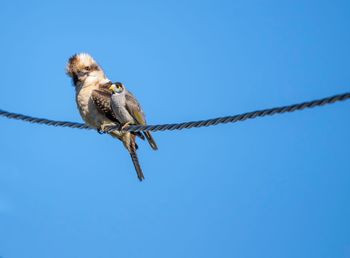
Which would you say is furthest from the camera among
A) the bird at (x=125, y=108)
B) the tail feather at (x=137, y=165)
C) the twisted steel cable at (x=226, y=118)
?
the tail feather at (x=137, y=165)

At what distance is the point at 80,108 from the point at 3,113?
1450 millimetres

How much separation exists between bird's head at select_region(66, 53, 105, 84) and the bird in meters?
1.28

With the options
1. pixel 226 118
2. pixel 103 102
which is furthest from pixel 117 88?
pixel 226 118

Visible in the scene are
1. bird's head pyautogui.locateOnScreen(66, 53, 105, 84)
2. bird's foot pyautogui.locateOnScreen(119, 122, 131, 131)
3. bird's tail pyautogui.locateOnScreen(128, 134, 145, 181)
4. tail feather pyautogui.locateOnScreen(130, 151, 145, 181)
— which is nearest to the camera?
bird's foot pyautogui.locateOnScreen(119, 122, 131, 131)

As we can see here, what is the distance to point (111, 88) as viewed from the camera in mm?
8812

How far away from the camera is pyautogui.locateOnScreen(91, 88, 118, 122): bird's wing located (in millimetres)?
9039

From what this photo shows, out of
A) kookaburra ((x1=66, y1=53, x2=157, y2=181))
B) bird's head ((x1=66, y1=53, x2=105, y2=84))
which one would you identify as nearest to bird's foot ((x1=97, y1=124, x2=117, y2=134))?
kookaburra ((x1=66, y1=53, x2=157, y2=181))

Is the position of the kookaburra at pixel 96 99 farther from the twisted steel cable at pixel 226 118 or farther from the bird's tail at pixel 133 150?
the twisted steel cable at pixel 226 118

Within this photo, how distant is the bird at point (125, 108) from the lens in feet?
28.3

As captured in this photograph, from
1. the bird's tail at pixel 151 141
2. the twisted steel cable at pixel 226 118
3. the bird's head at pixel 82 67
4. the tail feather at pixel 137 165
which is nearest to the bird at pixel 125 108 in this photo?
the bird's tail at pixel 151 141

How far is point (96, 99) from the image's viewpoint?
9.27 m

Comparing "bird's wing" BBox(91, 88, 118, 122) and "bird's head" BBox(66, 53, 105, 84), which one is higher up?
"bird's head" BBox(66, 53, 105, 84)

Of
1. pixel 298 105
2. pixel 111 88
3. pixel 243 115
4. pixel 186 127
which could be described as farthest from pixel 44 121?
pixel 298 105

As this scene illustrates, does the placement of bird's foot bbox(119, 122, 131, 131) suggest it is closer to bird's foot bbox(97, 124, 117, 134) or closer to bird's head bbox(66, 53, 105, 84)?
bird's foot bbox(97, 124, 117, 134)
